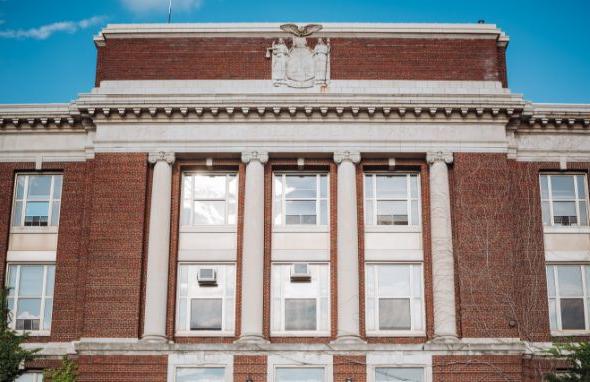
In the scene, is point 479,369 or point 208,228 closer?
point 479,369

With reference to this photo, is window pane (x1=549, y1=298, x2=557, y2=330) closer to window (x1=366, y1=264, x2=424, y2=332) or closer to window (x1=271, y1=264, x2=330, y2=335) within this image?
window (x1=366, y1=264, x2=424, y2=332)

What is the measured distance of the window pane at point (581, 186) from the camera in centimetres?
2922

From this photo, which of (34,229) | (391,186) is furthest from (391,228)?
(34,229)

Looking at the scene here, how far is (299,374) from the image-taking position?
26.1m

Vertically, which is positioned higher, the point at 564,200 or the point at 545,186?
the point at 545,186

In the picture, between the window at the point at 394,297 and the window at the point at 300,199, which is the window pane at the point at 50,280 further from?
the window at the point at 394,297

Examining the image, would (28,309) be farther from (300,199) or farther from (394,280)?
(394,280)

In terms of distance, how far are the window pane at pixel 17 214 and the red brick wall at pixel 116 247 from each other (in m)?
3.42

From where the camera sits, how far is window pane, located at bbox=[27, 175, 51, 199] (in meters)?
29.6

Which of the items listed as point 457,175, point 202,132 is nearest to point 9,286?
point 202,132

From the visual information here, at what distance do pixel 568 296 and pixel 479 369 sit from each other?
4525mm

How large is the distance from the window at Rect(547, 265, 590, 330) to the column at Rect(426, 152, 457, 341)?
3634 mm

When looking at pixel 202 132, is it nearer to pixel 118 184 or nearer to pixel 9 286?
pixel 118 184

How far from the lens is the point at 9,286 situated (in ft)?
93.5
